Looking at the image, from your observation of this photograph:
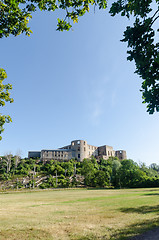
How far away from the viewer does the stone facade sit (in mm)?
91938

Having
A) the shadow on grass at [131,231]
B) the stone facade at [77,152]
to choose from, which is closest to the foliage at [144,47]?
the shadow on grass at [131,231]

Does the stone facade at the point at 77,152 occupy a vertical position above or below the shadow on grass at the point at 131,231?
above

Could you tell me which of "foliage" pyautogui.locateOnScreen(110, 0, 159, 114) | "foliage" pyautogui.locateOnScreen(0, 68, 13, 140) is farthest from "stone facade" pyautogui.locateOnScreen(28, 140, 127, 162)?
"foliage" pyautogui.locateOnScreen(110, 0, 159, 114)

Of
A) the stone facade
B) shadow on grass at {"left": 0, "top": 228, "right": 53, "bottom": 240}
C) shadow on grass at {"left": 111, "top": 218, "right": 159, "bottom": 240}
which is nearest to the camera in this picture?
shadow on grass at {"left": 111, "top": 218, "right": 159, "bottom": 240}

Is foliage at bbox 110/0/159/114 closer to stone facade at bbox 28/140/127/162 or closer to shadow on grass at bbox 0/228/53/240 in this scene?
shadow on grass at bbox 0/228/53/240

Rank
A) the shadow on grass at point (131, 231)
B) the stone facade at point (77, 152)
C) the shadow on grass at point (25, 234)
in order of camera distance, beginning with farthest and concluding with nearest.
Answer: the stone facade at point (77, 152)
the shadow on grass at point (25, 234)
the shadow on grass at point (131, 231)

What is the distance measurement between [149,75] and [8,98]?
38.3 feet

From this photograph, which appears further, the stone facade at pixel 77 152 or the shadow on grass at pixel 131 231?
the stone facade at pixel 77 152

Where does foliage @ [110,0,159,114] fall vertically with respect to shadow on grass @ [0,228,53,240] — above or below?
A: above

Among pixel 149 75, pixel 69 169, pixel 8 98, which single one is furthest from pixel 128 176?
pixel 149 75

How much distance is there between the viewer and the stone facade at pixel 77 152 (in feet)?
302

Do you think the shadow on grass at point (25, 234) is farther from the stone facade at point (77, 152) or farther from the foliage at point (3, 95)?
the stone facade at point (77, 152)

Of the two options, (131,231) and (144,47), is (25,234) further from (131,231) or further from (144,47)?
(144,47)

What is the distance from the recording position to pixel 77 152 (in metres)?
101
